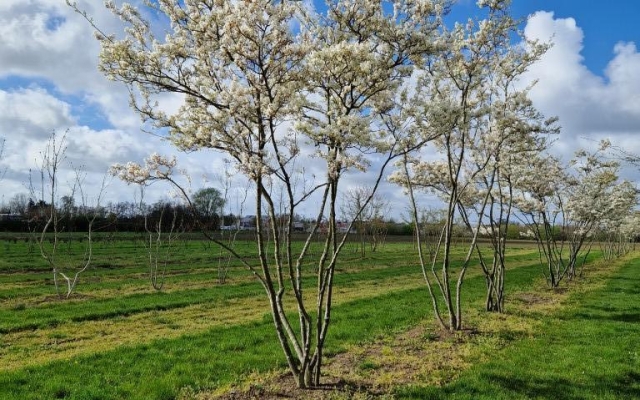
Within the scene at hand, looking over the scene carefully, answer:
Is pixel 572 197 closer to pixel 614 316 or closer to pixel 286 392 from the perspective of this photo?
pixel 614 316

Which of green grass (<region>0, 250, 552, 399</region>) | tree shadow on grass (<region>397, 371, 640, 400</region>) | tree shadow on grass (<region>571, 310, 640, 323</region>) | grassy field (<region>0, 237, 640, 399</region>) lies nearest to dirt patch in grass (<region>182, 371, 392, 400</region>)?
grassy field (<region>0, 237, 640, 399</region>)

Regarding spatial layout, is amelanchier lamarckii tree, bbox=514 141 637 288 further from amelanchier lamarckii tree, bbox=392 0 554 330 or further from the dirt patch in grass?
the dirt patch in grass

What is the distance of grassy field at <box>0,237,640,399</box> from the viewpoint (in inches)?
278

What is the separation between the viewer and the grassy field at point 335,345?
707cm

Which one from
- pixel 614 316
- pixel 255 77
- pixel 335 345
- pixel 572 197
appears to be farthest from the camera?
pixel 572 197

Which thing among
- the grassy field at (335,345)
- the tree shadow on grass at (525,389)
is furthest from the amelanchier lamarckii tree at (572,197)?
the tree shadow on grass at (525,389)

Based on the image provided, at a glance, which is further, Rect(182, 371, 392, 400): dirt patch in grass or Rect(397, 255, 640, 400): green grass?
Rect(397, 255, 640, 400): green grass

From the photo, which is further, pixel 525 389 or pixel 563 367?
pixel 563 367

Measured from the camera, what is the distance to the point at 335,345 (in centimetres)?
957

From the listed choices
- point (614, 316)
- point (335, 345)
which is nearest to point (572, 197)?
point (614, 316)

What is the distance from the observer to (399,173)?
480 inches

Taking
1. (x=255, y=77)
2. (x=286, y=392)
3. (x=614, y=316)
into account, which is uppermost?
(x=255, y=77)

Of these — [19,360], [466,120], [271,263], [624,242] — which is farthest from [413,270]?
[624,242]

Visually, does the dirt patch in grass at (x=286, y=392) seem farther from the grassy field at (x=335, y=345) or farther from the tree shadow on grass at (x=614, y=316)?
the tree shadow on grass at (x=614, y=316)
